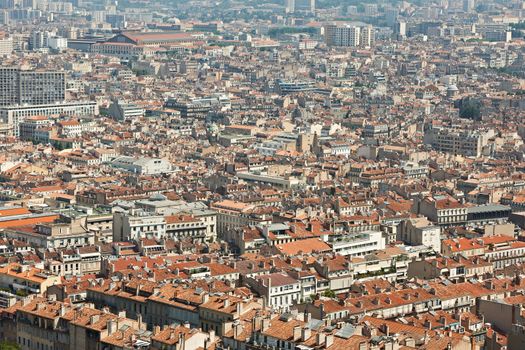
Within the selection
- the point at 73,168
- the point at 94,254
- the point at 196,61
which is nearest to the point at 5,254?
the point at 94,254

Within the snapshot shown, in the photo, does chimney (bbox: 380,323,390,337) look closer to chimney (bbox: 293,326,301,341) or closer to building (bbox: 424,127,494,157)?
chimney (bbox: 293,326,301,341)

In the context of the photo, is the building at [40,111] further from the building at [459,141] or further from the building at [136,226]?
Answer: the building at [136,226]

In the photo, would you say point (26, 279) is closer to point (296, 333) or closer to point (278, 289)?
point (278, 289)

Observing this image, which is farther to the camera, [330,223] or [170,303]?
[330,223]

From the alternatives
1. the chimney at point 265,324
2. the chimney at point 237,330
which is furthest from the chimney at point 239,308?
the chimney at point 265,324

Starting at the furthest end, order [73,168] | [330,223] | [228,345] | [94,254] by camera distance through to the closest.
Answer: [73,168] < [330,223] < [94,254] < [228,345]

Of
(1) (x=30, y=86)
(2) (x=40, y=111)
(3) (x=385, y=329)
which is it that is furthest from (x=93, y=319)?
(1) (x=30, y=86)

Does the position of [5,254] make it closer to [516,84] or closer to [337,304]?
[337,304]
